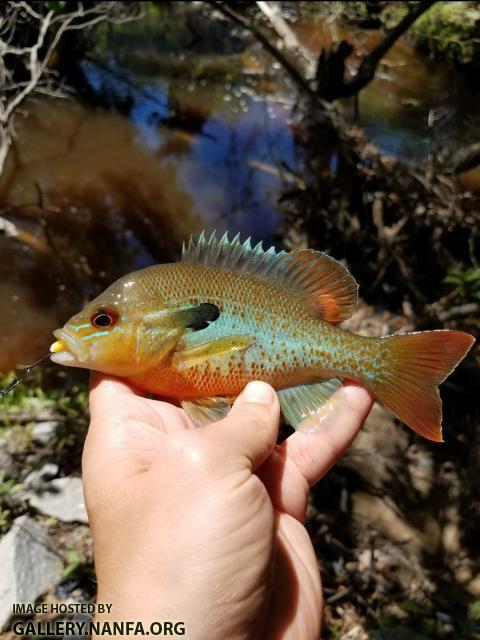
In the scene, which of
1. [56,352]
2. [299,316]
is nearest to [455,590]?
[299,316]

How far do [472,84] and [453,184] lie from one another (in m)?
7.98

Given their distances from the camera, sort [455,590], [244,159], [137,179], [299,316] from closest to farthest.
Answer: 1. [299,316]
2. [455,590]
3. [137,179]
4. [244,159]

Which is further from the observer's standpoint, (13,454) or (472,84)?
(472,84)

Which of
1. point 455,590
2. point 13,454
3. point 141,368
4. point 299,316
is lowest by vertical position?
point 455,590

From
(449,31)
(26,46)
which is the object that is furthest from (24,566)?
(449,31)

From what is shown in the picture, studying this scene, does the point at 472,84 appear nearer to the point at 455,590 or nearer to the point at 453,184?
the point at 453,184

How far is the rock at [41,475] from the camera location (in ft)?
13.4

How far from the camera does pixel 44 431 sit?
4.52 m

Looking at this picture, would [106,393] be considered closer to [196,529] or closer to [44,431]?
[196,529]

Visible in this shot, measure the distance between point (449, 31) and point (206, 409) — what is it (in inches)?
565

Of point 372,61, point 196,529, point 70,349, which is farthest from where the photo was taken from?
point 372,61

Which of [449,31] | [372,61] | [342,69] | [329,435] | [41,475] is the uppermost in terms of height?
[449,31]

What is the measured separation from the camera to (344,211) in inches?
274

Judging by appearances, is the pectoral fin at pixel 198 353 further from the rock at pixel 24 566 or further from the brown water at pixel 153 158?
the brown water at pixel 153 158
